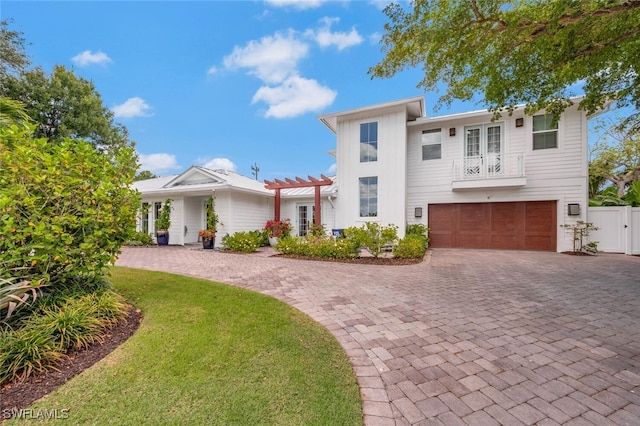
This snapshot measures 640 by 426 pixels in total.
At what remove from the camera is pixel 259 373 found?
2490 millimetres

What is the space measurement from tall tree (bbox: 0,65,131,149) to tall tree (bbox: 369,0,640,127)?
1821cm

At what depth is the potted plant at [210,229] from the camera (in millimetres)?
12414

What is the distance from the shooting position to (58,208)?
365 cm

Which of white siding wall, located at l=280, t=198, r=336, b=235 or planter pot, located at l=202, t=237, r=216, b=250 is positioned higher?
white siding wall, located at l=280, t=198, r=336, b=235

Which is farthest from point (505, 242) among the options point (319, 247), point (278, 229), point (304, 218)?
point (278, 229)

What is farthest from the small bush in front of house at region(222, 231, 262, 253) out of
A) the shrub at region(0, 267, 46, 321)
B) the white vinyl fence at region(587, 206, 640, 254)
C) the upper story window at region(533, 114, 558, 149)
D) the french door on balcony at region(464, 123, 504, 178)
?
the white vinyl fence at region(587, 206, 640, 254)

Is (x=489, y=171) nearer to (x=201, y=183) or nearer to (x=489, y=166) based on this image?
(x=489, y=166)

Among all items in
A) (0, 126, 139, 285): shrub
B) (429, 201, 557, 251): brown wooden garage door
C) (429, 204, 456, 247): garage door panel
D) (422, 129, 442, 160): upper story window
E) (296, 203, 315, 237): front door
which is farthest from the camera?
(296, 203, 315, 237): front door

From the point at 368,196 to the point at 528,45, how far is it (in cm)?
775

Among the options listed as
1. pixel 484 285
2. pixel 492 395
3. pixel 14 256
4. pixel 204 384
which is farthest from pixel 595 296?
pixel 14 256

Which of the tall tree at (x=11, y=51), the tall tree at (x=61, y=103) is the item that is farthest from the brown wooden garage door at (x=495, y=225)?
the tall tree at (x=11, y=51)

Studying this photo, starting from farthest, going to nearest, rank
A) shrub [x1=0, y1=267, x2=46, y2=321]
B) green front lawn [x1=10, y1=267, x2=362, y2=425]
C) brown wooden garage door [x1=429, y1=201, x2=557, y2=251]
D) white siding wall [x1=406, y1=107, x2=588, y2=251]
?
brown wooden garage door [x1=429, y1=201, x2=557, y2=251] → white siding wall [x1=406, y1=107, x2=588, y2=251] → shrub [x1=0, y1=267, x2=46, y2=321] → green front lawn [x1=10, y1=267, x2=362, y2=425]

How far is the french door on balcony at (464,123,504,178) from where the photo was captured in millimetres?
11797

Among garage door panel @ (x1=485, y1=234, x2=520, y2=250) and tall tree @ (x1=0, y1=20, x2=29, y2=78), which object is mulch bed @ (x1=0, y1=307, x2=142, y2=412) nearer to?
garage door panel @ (x1=485, y1=234, x2=520, y2=250)
